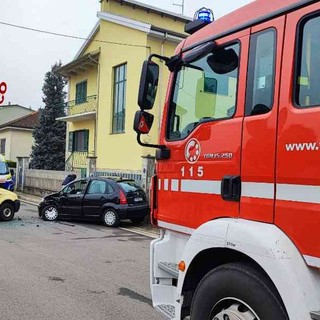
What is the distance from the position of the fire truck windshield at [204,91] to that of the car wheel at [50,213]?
11.0 meters

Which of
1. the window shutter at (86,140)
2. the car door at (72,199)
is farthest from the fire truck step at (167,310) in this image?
the window shutter at (86,140)

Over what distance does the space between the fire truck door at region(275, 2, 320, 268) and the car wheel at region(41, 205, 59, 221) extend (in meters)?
12.4

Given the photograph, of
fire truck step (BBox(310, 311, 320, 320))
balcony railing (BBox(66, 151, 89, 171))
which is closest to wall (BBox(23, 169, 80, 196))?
balcony railing (BBox(66, 151, 89, 171))

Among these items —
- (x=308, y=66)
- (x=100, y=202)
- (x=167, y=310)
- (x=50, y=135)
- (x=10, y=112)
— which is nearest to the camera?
(x=308, y=66)

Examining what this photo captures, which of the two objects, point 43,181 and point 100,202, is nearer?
point 100,202

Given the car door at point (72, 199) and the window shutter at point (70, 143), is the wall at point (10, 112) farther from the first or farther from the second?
the car door at point (72, 199)

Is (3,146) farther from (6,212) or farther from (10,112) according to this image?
(6,212)

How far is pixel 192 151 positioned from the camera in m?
3.83

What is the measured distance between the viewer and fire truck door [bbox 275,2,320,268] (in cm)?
270

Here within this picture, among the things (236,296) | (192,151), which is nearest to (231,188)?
(192,151)

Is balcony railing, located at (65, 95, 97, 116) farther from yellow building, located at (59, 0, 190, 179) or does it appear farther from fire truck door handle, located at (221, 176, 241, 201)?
fire truck door handle, located at (221, 176, 241, 201)

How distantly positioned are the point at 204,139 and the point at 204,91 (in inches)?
16.9

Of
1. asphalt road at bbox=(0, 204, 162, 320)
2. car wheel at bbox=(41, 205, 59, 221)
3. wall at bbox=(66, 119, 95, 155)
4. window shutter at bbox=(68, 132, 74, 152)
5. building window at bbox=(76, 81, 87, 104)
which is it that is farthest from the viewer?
window shutter at bbox=(68, 132, 74, 152)

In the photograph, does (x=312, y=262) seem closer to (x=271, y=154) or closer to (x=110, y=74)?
(x=271, y=154)
